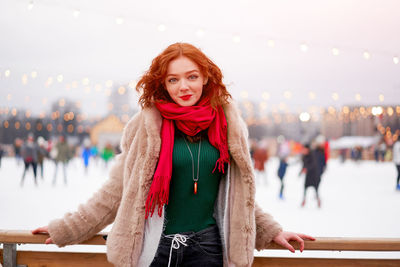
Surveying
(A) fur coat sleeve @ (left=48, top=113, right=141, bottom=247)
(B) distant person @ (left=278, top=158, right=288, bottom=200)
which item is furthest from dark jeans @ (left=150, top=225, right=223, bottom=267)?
(B) distant person @ (left=278, top=158, right=288, bottom=200)

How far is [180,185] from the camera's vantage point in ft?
3.87

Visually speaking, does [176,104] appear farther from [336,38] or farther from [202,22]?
[336,38]

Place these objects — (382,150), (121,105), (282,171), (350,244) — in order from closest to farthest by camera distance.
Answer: (350,244) → (282,171) → (121,105) → (382,150)

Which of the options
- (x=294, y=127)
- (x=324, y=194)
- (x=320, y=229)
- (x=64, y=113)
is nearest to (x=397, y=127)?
(x=294, y=127)

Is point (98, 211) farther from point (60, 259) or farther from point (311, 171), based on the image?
point (311, 171)

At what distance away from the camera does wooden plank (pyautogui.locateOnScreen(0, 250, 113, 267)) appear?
5.01 feet

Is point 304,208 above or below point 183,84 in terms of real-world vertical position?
below

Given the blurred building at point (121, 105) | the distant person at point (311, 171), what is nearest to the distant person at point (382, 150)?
the distant person at point (311, 171)

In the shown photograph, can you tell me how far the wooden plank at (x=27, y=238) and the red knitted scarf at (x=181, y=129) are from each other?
36 cm

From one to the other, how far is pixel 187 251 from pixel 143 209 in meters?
0.21

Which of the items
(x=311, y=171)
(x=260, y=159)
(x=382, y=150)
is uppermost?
(x=311, y=171)

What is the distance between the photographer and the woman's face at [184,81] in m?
1.21

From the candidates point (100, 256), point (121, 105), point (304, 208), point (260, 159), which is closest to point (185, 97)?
point (100, 256)

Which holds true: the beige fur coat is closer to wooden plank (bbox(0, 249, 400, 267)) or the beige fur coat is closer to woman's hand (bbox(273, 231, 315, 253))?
woman's hand (bbox(273, 231, 315, 253))
